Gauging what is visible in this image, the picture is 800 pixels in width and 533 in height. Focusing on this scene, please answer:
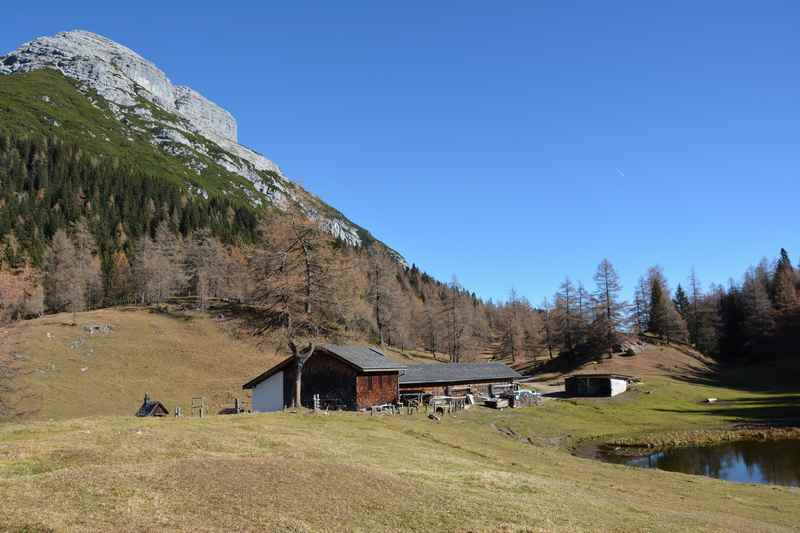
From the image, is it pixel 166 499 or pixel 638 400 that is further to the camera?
pixel 638 400

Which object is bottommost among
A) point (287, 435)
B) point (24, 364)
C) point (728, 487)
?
point (728, 487)

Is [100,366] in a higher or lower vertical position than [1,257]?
lower

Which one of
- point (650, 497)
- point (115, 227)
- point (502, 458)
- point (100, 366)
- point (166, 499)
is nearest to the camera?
point (166, 499)

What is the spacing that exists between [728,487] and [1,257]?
14692cm

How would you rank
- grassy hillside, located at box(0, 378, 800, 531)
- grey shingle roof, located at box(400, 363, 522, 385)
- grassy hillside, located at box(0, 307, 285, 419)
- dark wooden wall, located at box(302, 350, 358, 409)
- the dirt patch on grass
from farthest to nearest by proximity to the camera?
grassy hillside, located at box(0, 307, 285, 419) < grey shingle roof, located at box(400, 363, 522, 385) < dark wooden wall, located at box(302, 350, 358, 409) < the dirt patch on grass < grassy hillside, located at box(0, 378, 800, 531)

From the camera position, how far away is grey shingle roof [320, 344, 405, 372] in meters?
48.8

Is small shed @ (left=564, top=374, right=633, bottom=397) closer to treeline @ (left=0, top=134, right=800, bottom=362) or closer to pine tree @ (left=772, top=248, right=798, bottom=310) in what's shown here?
treeline @ (left=0, top=134, right=800, bottom=362)

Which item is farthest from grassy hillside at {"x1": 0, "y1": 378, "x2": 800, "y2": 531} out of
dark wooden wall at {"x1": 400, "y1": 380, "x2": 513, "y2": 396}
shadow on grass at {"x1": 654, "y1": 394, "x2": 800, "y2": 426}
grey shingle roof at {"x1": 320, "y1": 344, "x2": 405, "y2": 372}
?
shadow on grass at {"x1": 654, "y1": 394, "x2": 800, "y2": 426}

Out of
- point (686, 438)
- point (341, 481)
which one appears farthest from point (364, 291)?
point (341, 481)

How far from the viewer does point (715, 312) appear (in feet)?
417

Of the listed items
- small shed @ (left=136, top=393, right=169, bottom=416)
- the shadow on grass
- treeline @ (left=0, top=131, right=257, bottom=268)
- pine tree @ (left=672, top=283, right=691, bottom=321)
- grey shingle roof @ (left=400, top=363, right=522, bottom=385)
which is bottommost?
the shadow on grass

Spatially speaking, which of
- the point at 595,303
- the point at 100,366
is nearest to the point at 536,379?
the point at 595,303

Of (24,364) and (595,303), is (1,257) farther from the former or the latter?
(595,303)

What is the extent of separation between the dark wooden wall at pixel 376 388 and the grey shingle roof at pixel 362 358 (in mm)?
845
